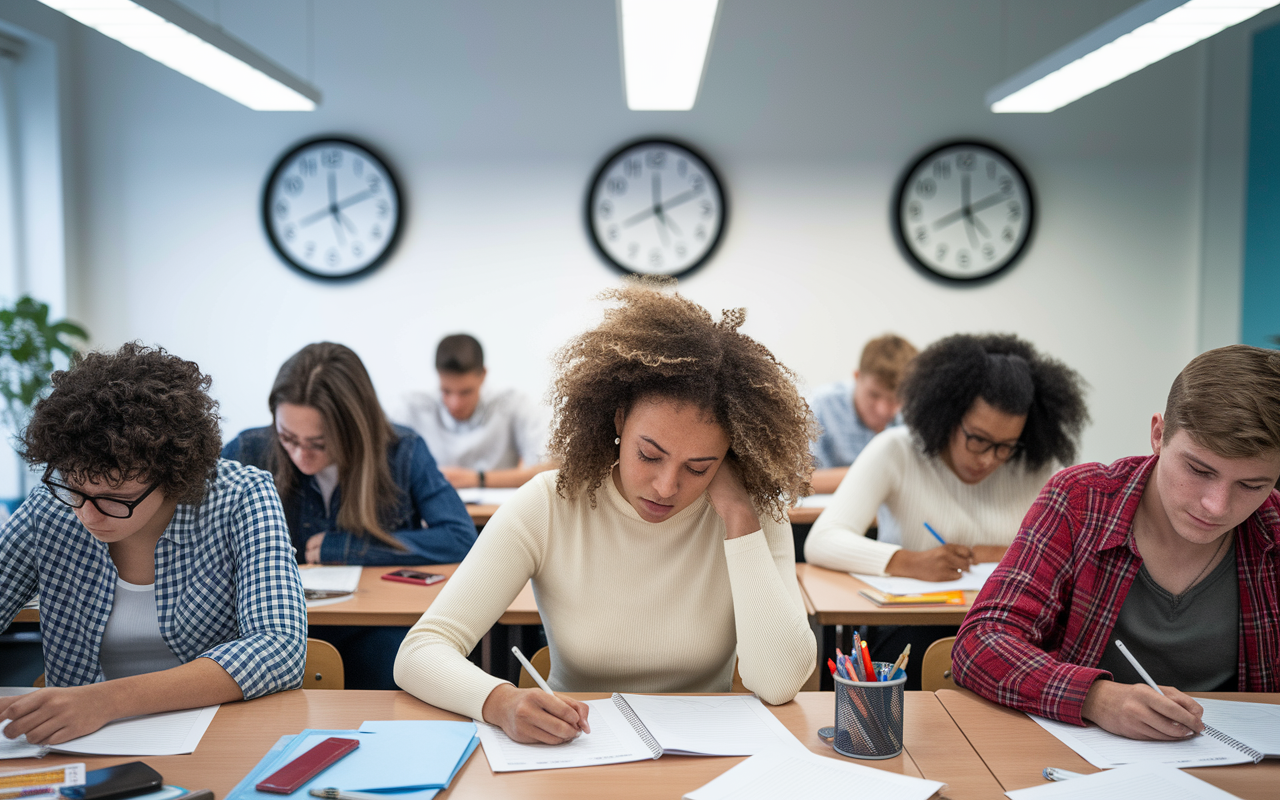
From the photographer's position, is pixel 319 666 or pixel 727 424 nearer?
pixel 727 424

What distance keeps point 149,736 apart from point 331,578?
108cm

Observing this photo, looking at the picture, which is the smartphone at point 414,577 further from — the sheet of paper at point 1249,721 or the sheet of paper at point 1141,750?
the sheet of paper at point 1249,721

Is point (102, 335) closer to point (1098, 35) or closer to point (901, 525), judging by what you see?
point (901, 525)

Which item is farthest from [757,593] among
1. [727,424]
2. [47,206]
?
[47,206]

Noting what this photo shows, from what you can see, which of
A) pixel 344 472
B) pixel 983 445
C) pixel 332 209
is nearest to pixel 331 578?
pixel 344 472

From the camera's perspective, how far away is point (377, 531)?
260cm

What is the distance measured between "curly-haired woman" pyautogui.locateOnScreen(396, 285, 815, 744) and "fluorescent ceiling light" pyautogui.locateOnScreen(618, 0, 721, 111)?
4.33 feet

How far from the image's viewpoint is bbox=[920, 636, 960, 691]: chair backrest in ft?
5.89

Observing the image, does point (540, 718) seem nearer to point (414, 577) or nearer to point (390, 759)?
point (390, 759)

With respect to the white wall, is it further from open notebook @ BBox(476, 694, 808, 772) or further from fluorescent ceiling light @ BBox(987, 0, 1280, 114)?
open notebook @ BBox(476, 694, 808, 772)

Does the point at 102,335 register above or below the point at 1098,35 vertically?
below

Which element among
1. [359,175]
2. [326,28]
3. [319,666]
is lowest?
[319,666]

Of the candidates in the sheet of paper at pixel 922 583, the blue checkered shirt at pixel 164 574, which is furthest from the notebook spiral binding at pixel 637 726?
the sheet of paper at pixel 922 583

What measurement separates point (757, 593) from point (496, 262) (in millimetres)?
3465
